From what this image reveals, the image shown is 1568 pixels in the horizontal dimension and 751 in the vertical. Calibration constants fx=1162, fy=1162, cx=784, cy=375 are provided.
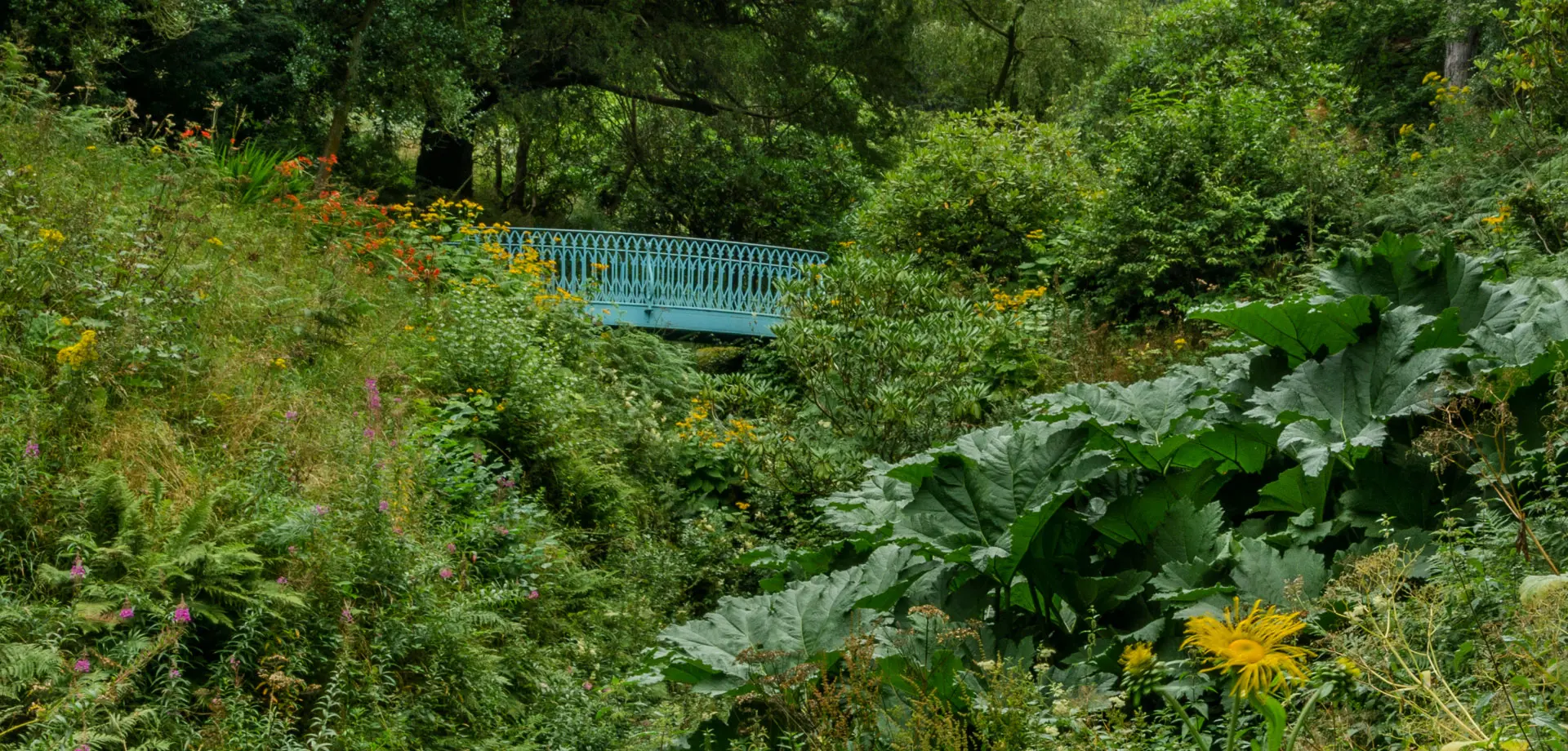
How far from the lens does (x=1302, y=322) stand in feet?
13.8

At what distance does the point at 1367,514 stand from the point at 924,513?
55.1 inches

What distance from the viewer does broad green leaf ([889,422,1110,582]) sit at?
372 centimetres

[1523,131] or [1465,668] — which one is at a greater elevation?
[1523,131]

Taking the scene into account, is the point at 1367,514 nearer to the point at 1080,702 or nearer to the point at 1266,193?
the point at 1080,702

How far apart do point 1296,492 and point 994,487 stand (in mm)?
991

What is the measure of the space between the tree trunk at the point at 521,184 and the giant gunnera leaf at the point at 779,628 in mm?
15384

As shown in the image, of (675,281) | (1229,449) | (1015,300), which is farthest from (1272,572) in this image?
(675,281)

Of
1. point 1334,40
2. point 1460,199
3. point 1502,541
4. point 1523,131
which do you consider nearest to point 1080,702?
point 1502,541

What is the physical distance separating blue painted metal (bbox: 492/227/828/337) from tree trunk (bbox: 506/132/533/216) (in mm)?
5476

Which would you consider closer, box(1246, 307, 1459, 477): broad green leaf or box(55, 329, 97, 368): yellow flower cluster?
box(1246, 307, 1459, 477): broad green leaf

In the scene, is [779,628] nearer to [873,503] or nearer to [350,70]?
[873,503]

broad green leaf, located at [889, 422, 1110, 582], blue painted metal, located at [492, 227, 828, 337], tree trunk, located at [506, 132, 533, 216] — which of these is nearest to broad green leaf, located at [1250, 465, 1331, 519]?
broad green leaf, located at [889, 422, 1110, 582]

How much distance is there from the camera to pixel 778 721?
358 centimetres

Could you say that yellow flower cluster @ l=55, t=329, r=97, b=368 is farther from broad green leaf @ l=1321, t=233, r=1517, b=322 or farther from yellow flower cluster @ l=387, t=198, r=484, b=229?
yellow flower cluster @ l=387, t=198, r=484, b=229
